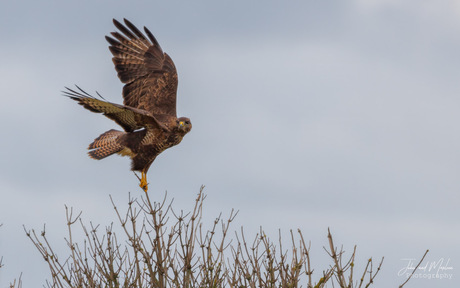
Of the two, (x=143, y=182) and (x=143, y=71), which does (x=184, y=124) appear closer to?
(x=143, y=182)

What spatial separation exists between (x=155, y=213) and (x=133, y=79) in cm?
554

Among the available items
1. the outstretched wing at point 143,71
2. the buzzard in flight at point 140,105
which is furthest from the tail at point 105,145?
the outstretched wing at point 143,71

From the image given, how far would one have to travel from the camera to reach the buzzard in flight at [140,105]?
994cm

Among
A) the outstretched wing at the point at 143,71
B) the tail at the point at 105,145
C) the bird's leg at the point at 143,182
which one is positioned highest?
the outstretched wing at the point at 143,71

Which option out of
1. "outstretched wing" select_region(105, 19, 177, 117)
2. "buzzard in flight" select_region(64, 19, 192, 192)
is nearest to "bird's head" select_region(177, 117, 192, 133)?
"buzzard in flight" select_region(64, 19, 192, 192)

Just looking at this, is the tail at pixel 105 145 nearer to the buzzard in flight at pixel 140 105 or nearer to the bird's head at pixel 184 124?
the buzzard in flight at pixel 140 105

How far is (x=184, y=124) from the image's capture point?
399 inches

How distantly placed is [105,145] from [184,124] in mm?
1315

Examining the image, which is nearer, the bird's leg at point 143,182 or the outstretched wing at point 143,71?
the bird's leg at point 143,182

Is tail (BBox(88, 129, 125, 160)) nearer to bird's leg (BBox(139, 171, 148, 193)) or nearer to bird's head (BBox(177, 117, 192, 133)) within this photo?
bird's leg (BBox(139, 171, 148, 193))

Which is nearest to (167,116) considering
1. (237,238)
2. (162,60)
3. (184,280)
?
(162,60)

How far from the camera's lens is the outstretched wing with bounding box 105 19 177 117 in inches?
441

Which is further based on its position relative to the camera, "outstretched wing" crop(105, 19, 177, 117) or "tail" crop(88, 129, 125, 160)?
"outstretched wing" crop(105, 19, 177, 117)

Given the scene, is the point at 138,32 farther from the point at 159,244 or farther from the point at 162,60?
the point at 159,244
